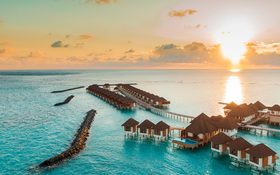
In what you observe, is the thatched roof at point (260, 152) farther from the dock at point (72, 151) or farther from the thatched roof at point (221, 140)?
the dock at point (72, 151)

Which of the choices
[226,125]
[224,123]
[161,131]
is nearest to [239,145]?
[226,125]

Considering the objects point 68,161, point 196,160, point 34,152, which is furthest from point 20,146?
point 196,160

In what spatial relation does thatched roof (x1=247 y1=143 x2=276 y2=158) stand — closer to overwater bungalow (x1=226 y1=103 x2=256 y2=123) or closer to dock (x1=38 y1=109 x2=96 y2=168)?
overwater bungalow (x1=226 y1=103 x2=256 y2=123)

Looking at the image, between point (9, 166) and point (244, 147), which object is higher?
point (244, 147)

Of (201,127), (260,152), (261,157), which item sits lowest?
(261,157)

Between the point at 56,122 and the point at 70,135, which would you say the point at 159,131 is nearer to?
the point at 70,135

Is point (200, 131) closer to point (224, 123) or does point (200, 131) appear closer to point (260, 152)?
point (224, 123)

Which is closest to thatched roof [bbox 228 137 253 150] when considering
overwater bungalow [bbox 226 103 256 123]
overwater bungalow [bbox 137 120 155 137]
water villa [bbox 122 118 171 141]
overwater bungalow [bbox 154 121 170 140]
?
overwater bungalow [bbox 154 121 170 140]
